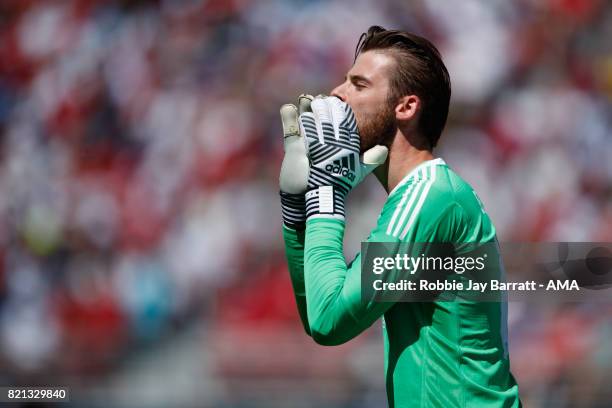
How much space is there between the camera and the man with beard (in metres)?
1.93

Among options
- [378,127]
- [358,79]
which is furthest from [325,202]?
[358,79]

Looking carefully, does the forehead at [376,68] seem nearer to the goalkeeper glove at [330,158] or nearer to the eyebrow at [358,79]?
the eyebrow at [358,79]

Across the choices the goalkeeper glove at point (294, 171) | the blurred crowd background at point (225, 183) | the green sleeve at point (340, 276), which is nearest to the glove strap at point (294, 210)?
the goalkeeper glove at point (294, 171)

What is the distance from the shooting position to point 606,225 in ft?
16.2

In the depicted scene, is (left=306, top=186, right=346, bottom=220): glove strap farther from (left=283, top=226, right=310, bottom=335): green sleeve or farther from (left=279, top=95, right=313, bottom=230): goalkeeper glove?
(left=283, top=226, right=310, bottom=335): green sleeve

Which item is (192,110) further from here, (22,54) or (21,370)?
(21,370)

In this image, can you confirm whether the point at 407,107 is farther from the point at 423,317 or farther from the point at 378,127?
the point at 423,317

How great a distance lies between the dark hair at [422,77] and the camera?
224 cm

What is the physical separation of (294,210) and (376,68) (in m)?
0.47

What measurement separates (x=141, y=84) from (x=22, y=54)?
37.4 inches

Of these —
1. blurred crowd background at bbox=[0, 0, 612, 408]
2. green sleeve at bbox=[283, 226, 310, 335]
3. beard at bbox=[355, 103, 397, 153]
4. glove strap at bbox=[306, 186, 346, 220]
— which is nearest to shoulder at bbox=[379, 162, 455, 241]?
glove strap at bbox=[306, 186, 346, 220]

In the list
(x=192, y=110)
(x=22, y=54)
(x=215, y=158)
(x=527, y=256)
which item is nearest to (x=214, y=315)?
(x=215, y=158)

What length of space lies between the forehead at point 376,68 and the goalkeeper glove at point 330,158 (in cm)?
18

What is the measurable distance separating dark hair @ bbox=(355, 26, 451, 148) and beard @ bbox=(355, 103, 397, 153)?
0.04 metres
